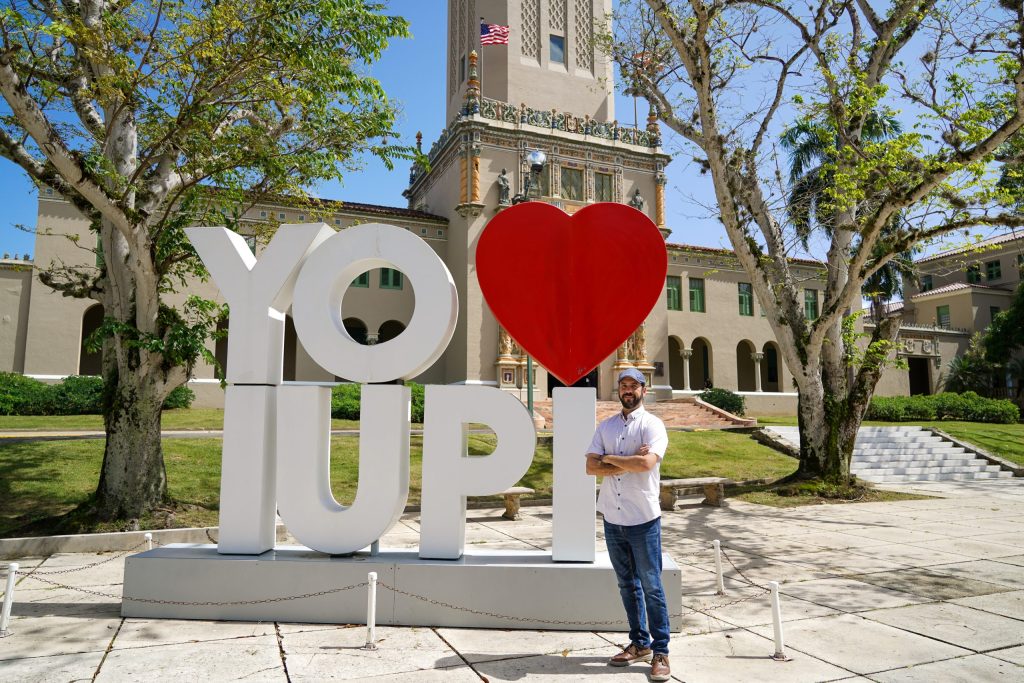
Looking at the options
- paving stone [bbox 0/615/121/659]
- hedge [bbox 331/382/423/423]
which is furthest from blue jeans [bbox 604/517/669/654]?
hedge [bbox 331/382/423/423]

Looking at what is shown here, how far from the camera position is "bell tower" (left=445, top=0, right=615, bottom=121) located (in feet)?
90.7

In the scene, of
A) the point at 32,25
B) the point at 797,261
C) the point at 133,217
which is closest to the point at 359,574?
the point at 133,217

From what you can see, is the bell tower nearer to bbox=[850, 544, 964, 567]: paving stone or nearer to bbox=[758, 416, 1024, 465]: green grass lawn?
bbox=[758, 416, 1024, 465]: green grass lawn

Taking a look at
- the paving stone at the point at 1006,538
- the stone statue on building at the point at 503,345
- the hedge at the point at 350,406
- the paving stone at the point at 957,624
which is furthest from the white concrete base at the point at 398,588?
the stone statue on building at the point at 503,345

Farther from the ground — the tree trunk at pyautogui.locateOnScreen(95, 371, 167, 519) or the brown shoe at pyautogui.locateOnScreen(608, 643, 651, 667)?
the tree trunk at pyautogui.locateOnScreen(95, 371, 167, 519)

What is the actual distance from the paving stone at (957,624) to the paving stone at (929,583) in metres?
0.44

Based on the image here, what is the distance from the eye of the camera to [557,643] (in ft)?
16.2

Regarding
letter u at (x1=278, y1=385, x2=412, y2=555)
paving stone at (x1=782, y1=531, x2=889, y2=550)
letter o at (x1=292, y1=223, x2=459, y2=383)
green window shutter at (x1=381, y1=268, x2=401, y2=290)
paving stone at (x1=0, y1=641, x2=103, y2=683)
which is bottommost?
paving stone at (x1=782, y1=531, x2=889, y2=550)

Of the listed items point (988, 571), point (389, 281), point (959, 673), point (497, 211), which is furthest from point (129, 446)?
point (497, 211)

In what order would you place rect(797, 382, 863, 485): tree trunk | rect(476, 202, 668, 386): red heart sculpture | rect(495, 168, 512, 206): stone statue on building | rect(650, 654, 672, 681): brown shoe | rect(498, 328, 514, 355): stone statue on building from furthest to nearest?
rect(495, 168, 512, 206): stone statue on building < rect(498, 328, 514, 355): stone statue on building < rect(797, 382, 863, 485): tree trunk < rect(476, 202, 668, 386): red heart sculpture < rect(650, 654, 672, 681): brown shoe

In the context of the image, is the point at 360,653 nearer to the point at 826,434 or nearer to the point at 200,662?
the point at 200,662

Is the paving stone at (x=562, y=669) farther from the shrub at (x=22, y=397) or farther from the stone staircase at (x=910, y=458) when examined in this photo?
the shrub at (x=22, y=397)

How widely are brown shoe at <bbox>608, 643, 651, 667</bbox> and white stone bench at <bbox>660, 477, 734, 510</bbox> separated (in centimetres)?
715

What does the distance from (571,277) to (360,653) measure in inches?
141
